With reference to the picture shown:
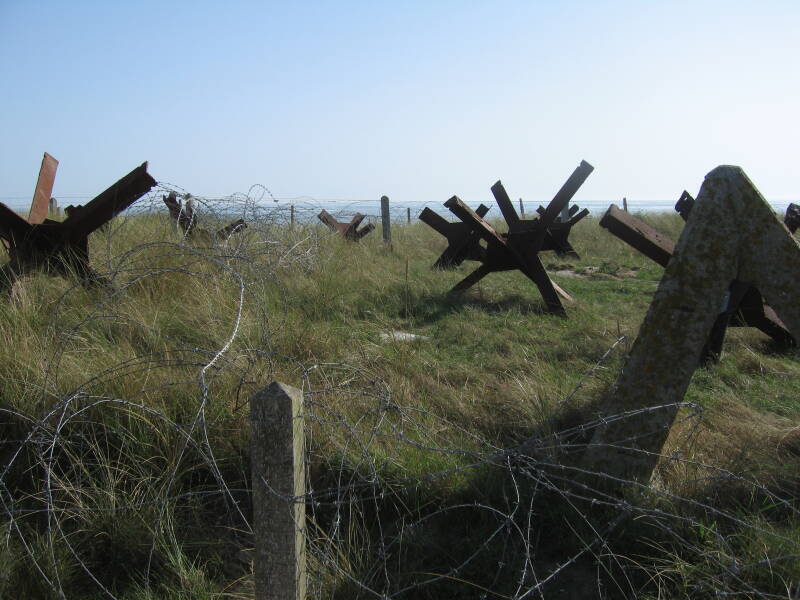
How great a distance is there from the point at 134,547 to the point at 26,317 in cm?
232

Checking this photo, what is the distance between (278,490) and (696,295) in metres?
1.92

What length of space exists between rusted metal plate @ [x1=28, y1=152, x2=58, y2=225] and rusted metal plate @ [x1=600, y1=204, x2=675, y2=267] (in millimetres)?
4586

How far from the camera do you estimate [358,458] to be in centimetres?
284

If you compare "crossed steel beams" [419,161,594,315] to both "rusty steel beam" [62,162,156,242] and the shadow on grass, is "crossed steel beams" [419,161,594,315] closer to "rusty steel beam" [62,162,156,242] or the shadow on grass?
the shadow on grass

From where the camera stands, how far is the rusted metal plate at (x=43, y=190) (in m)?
5.06

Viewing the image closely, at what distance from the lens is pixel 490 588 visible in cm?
226

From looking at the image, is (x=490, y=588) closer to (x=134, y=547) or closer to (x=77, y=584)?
(x=134, y=547)

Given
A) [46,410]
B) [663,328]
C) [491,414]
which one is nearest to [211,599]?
[46,410]

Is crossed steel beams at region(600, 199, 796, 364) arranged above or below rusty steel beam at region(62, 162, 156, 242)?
below

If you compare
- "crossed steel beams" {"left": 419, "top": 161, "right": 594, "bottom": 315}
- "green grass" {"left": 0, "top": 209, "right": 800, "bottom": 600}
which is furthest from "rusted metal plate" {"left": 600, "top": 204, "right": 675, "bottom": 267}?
"crossed steel beams" {"left": 419, "top": 161, "right": 594, "bottom": 315}

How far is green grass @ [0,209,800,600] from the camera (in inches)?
90.4

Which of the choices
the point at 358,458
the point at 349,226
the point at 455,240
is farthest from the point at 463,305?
the point at 349,226

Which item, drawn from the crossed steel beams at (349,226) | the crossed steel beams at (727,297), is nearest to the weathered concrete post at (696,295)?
the crossed steel beams at (727,297)

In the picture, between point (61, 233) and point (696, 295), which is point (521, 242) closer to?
point (696, 295)
